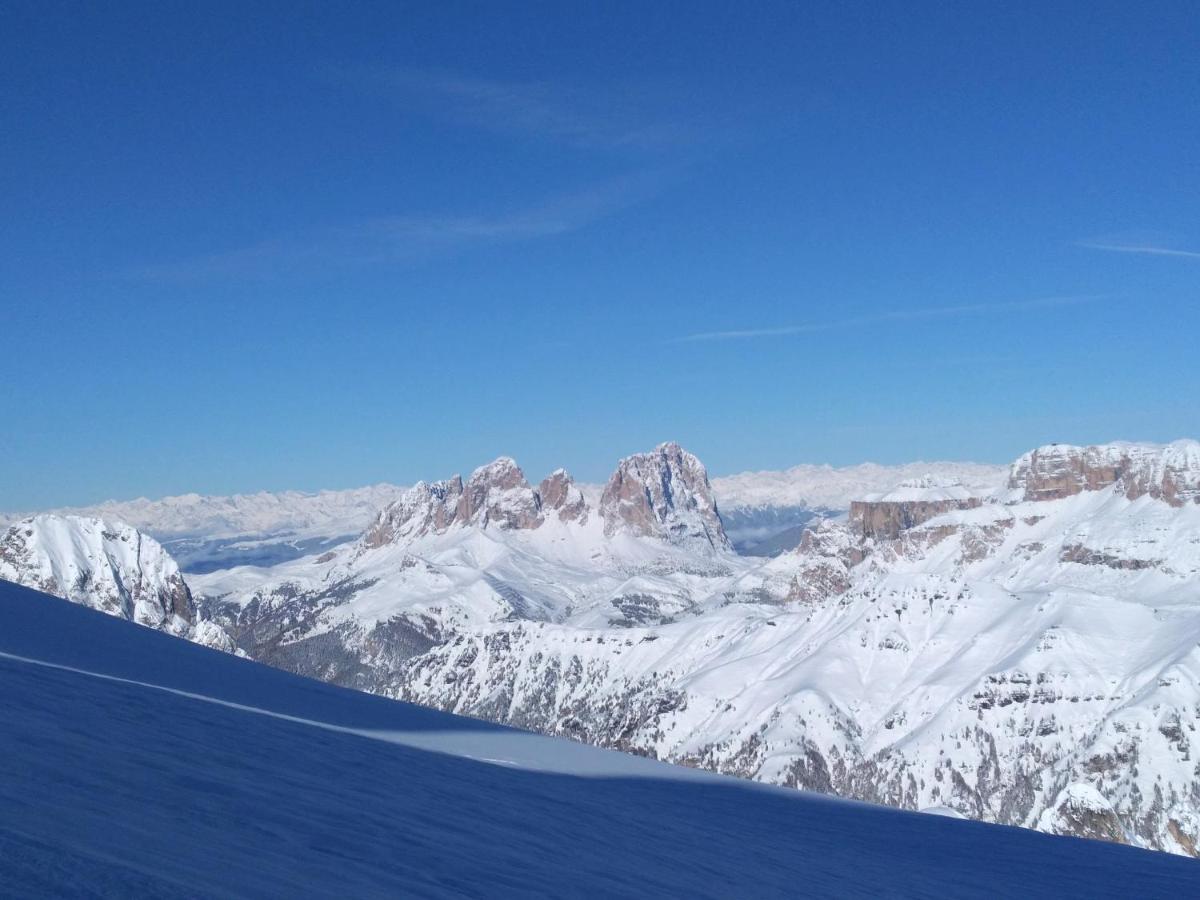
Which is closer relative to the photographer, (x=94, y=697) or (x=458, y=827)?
(x=458, y=827)

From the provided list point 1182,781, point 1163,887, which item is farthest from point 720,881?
point 1182,781

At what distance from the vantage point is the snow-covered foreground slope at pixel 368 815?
8023 millimetres

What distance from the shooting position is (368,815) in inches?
448

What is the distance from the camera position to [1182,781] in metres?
190

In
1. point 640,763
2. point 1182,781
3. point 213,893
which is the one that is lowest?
point 1182,781

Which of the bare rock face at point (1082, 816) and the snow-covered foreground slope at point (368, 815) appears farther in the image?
the bare rock face at point (1082, 816)

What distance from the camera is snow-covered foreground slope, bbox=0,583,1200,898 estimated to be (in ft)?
26.3

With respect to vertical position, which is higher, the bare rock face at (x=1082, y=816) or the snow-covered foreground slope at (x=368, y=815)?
the snow-covered foreground slope at (x=368, y=815)

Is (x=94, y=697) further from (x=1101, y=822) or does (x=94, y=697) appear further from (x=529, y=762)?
(x=1101, y=822)

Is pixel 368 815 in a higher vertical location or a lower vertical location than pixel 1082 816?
higher

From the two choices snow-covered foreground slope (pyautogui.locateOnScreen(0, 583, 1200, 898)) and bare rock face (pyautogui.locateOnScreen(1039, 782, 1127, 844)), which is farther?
bare rock face (pyautogui.locateOnScreen(1039, 782, 1127, 844))

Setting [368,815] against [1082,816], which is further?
[1082,816]

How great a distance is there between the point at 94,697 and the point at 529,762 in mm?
9112

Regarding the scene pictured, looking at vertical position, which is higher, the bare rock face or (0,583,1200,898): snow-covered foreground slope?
(0,583,1200,898): snow-covered foreground slope
